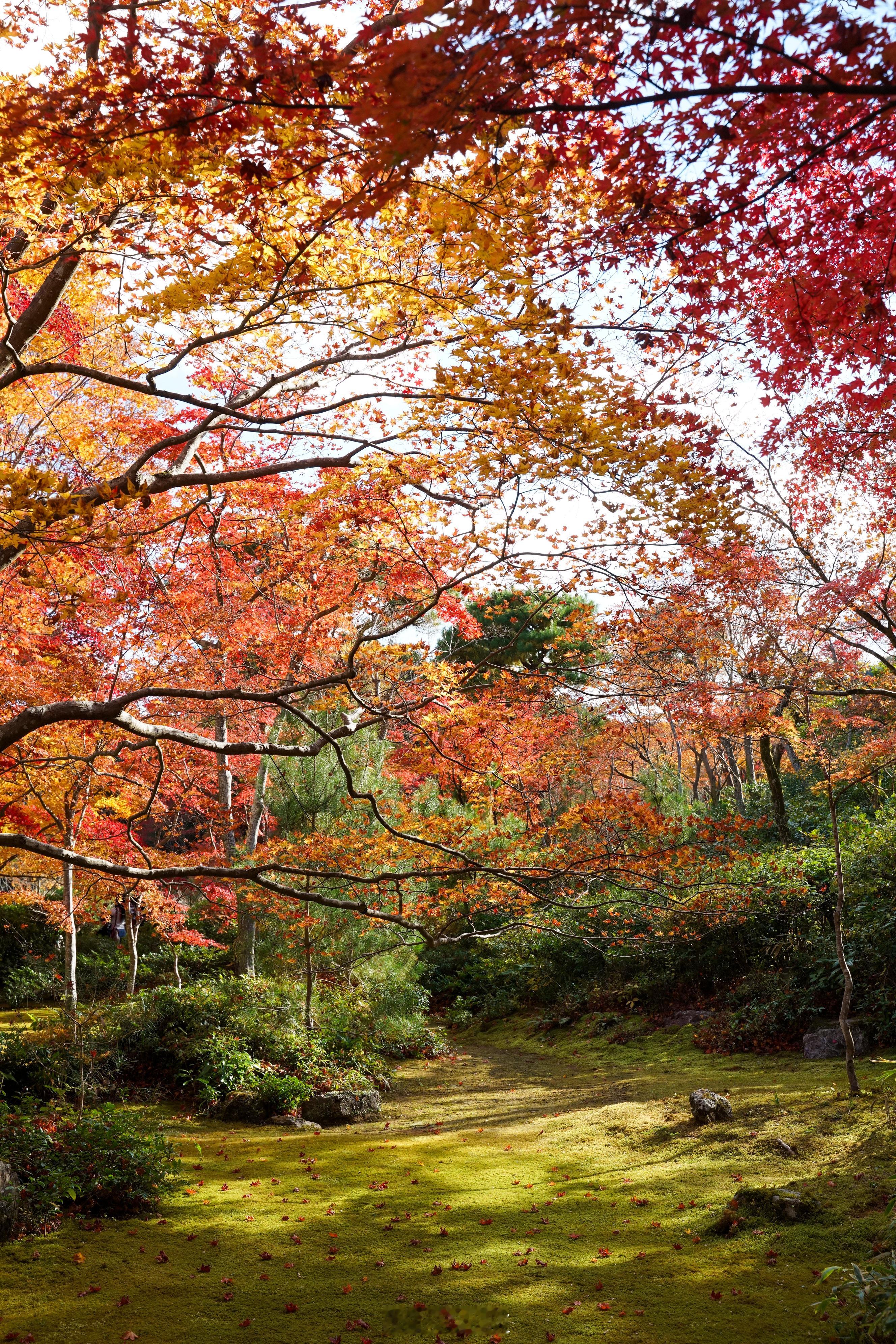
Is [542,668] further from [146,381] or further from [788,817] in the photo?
[788,817]

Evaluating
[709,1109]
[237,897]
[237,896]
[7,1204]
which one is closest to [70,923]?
[237,896]

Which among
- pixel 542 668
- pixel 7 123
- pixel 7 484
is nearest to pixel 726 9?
pixel 7 123

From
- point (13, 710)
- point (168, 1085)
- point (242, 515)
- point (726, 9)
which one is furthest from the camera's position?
point (242, 515)

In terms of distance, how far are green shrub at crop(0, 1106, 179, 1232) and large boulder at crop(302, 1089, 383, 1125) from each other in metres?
2.09

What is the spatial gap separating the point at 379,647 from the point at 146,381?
3145mm

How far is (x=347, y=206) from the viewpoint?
2.61 m

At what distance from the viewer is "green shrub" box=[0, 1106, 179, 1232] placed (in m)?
4.71

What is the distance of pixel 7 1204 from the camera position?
14.6 feet

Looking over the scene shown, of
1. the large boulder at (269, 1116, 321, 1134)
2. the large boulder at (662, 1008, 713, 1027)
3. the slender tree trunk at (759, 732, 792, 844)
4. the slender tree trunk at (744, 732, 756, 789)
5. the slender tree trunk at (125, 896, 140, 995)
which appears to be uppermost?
the slender tree trunk at (744, 732, 756, 789)

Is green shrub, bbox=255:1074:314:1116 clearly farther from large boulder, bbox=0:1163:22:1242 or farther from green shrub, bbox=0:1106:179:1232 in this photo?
large boulder, bbox=0:1163:22:1242

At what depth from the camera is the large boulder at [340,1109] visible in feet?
24.6

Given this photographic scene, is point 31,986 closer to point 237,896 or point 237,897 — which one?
point 237,897

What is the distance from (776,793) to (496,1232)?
28.6 feet

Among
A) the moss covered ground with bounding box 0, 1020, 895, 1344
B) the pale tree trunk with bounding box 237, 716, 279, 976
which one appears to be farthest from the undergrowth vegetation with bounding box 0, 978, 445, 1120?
the moss covered ground with bounding box 0, 1020, 895, 1344
